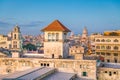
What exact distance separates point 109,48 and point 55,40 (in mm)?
26320

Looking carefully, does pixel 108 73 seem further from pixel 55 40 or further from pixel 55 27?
pixel 55 27

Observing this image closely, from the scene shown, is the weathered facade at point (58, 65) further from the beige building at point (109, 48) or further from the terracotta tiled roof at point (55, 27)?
the beige building at point (109, 48)

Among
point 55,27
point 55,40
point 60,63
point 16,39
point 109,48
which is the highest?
point 16,39

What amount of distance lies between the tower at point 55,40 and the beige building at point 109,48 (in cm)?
2378

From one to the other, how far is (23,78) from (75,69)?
585 inches

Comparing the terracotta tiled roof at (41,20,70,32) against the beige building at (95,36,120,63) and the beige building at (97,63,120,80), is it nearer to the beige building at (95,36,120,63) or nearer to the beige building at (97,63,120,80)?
the beige building at (97,63,120,80)

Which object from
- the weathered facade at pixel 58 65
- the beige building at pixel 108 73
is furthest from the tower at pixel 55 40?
the beige building at pixel 108 73

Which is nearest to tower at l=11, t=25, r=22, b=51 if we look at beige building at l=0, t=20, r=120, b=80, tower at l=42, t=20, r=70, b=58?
tower at l=42, t=20, r=70, b=58

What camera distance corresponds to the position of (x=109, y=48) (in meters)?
70.4

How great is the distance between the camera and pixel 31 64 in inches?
1854

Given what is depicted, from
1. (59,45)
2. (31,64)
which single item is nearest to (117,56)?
(59,45)

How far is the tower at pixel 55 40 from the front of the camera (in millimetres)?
48656

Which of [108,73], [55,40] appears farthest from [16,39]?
[108,73]

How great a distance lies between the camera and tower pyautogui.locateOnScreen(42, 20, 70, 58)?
48656 mm
